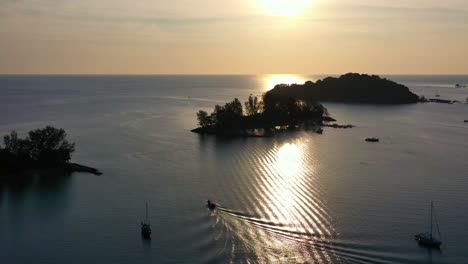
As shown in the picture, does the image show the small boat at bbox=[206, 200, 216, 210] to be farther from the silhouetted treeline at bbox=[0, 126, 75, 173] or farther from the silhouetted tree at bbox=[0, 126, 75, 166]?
the silhouetted tree at bbox=[0, 126, 75, 166]

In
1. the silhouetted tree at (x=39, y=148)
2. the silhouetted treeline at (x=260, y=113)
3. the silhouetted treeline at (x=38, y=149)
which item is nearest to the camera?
the silhouetted treeline at (x=38, y=149)

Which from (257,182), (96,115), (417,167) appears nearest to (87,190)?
(257,182)

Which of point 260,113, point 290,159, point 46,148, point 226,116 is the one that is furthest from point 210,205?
point 260,113

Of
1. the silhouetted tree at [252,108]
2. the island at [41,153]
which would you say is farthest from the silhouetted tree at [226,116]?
the island at [41,153]

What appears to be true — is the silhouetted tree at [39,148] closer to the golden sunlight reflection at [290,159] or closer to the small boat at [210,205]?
the small boat at [210,205]

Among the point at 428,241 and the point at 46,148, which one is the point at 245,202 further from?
the point at 46,148

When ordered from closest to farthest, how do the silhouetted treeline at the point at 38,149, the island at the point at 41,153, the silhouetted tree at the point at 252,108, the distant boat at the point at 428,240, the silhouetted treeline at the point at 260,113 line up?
the distant boat at the point at 428,240 < the island at the point at 41,153 < the silhouetted treeline at the point at 38,149 < the silhouetted treeline at the point at 260,113 < the silhouetted tree at the point at 252,108
